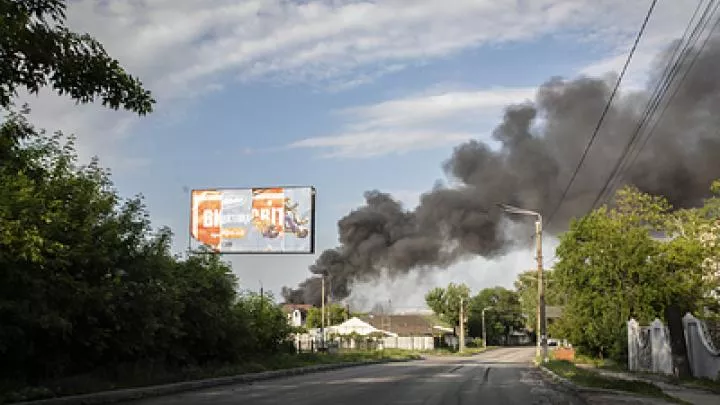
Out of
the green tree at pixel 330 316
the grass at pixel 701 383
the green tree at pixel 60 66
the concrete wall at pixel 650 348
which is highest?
the green tree at pixel 60 66

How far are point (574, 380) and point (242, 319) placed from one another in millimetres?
12969

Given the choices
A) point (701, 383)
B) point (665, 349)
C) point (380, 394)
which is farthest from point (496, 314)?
point (380, 394)

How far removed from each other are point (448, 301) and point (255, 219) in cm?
8099

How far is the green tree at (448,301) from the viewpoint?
11382cm

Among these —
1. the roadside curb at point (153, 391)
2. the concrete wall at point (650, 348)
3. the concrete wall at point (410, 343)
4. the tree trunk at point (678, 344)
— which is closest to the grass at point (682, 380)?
the tree trunk at point (678, 344)

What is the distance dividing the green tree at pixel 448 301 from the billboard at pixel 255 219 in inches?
3105

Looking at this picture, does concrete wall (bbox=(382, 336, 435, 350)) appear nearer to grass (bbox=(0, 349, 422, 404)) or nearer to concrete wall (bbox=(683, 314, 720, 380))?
grass (bbox=(0, 349, 422, 404))

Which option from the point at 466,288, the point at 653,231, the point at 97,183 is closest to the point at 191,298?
the point at 97,183

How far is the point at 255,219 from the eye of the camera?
124ft

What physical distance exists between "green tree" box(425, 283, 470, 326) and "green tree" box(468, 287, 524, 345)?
873cm

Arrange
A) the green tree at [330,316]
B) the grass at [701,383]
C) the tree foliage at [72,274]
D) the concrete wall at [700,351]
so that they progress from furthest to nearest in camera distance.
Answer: the green tree at [330,316] < the concrete wall at [700,351] < the grass at [701,383] < the tree foliage at [72,274]

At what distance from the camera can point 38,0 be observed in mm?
8438

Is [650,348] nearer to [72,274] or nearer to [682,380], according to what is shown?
[682,380]

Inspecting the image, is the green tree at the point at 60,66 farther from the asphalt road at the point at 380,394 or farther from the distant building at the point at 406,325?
the distant building at the point at 406,325
